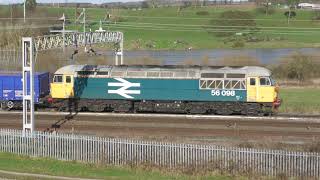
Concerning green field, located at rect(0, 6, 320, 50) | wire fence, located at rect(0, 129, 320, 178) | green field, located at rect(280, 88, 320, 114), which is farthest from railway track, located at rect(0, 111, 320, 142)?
green field, located at rect(0, 6, 320, 50)

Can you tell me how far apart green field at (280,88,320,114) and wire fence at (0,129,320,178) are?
19925 mm

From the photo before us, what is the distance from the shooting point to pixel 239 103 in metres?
41.5

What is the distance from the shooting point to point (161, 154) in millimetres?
27000

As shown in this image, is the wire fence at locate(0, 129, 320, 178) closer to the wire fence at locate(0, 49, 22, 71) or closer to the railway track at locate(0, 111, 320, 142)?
the railway track at locate(0, 111, 320, 142)

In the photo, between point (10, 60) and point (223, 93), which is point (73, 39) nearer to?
point (10, 60)

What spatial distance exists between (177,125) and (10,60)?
4704 centimetres

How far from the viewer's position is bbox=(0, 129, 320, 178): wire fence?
25.0 metres

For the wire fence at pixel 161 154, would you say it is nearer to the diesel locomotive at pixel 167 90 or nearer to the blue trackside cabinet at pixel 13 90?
the diesel locomotive at pixel 167 90

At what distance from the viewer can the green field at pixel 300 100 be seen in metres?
45.2

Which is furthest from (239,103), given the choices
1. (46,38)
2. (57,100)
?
(46,38)

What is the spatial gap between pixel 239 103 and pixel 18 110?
1783 cm

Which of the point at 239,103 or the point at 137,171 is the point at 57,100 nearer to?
the point at 239,103

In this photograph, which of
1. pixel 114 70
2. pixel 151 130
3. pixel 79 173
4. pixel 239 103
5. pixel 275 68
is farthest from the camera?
pixel 275 68

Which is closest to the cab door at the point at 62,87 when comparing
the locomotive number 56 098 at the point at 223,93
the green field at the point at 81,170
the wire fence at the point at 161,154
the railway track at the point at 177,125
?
the railway track at the point at 177,125
